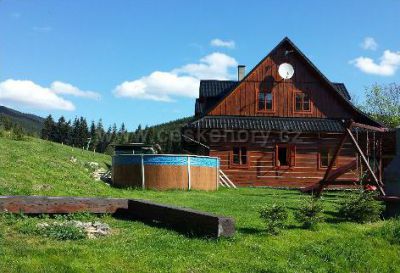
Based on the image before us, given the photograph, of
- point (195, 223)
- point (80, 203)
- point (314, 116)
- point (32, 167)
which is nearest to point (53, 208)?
point (80, 203)

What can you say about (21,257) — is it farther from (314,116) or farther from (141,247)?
(314,116)

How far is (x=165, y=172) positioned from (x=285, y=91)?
12.4m

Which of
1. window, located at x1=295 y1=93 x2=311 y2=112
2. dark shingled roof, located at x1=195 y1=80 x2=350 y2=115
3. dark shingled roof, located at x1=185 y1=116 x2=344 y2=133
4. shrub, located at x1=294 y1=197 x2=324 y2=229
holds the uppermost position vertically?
dark shingled roof, located at x1=195 y1=80 x2=350 y2=115

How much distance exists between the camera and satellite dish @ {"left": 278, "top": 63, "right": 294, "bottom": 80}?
98.6 feet

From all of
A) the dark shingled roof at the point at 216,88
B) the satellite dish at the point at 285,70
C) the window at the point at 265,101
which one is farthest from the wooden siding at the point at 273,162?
the dark shingled roof at the point at 216,88

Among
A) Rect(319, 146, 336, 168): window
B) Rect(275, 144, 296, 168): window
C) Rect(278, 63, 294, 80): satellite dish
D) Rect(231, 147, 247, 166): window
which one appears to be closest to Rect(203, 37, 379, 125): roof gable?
Rect(278, 63, 294, 80): satellite dish

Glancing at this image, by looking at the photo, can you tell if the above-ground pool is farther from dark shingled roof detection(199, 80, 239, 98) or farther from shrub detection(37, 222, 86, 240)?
dark shingled roof detection(199, 80, 239, 98)

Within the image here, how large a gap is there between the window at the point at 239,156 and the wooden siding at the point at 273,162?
9.8 inches

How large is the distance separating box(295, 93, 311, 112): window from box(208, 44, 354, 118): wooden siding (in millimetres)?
228

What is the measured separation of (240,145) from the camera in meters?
29.7

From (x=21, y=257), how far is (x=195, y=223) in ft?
11.0

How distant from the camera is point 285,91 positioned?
1204 inches

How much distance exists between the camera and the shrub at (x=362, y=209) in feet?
37.9

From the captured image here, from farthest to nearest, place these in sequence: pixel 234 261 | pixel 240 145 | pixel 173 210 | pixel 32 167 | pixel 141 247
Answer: pixel 240 145 < pixel 32 167 < pixel 173 210 < pixel 141 247 < pixel 234 261
